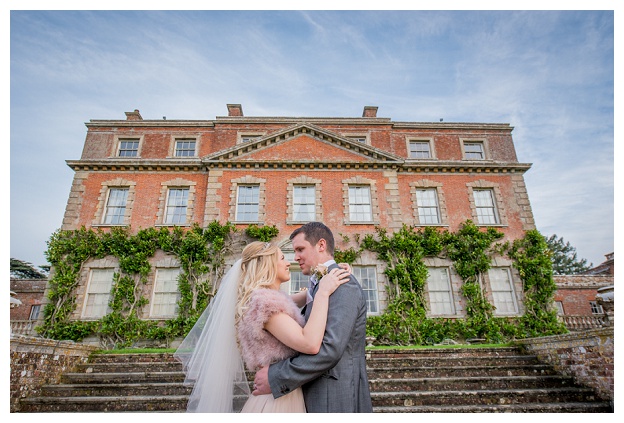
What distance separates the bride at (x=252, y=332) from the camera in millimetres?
2201

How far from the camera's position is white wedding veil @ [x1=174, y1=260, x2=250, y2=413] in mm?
2945

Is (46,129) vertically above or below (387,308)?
above

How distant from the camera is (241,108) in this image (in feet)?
59.7

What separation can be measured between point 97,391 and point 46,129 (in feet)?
17.0

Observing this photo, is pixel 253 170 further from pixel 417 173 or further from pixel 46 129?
pixel 46 129

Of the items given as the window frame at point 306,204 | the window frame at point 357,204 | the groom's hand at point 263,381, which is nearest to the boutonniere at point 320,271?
the groom's hand at point 263,381

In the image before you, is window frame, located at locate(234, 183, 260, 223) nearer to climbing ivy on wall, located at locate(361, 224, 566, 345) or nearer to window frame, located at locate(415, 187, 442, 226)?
climbing ivy on wall, located at locate(361, 224, 566, 345)

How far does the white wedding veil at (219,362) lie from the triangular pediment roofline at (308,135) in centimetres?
1232

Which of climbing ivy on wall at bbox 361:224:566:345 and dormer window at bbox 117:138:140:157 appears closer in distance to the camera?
climbing ivy on wall at bbox 361:224:566:345

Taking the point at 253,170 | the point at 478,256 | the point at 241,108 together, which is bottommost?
the point at 478,256

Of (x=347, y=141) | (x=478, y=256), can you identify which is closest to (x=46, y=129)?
(x=347, y=141)

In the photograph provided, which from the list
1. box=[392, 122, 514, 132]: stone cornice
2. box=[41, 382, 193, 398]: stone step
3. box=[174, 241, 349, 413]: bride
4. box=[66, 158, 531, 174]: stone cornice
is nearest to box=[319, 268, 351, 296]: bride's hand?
box=[174, 241, 349, 413]: bride

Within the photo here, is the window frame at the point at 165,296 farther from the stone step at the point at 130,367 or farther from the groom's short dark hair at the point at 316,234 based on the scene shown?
the groom's short dark hair at the point at 316,234

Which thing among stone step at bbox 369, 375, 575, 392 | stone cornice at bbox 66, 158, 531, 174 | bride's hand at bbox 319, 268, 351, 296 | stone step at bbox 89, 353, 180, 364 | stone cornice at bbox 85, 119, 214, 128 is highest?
stone cornice at bbox 85, 119, 214, 128
